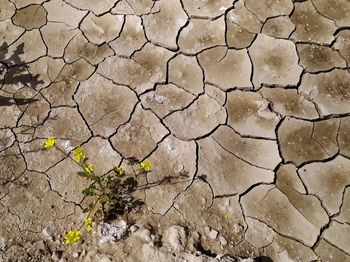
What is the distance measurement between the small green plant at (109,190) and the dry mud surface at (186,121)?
0.09 meters

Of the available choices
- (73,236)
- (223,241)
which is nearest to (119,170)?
(73,236)

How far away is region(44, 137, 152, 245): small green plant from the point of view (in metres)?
2.81

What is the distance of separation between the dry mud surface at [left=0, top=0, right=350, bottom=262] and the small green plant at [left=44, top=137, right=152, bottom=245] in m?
0.09

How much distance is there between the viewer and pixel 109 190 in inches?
115

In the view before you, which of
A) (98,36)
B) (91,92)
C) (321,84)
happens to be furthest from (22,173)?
(321,84)

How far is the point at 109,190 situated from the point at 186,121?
0.83 meters

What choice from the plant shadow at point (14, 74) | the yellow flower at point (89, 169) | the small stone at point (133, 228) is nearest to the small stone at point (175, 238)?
the small stone at point (133, 228)

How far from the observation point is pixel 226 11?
365cm

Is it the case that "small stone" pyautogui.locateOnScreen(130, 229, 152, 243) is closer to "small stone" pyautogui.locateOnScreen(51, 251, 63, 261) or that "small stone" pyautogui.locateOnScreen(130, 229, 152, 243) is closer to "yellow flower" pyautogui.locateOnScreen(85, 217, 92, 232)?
"yellow flower" pyautogui.locateOnScreen(85, 217, 92, 232)

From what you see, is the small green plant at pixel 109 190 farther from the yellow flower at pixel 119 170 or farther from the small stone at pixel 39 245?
the small stone at pixel 39 245

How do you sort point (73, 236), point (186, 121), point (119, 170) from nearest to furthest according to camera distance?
point (73, 236) → point (119, 170) → point (186, 121)

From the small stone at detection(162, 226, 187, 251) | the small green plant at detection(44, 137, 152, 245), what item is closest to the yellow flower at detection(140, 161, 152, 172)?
the small green plant at detection(44, 137, 152, 245)

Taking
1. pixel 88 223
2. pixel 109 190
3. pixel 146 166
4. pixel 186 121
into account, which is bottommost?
pixel 88 223

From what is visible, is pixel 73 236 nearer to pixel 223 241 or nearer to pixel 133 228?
pixel 133 228
